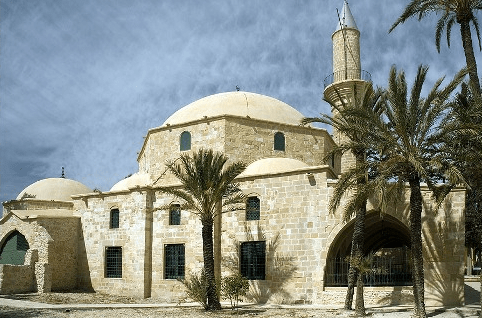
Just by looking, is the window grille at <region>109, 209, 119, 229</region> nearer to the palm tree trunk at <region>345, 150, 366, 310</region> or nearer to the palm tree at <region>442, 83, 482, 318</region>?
the palm tree trunk at <region>345, 150, 366, 310</region>

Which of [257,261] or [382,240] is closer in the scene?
[257,261]

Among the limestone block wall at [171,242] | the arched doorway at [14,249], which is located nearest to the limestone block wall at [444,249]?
the limestone block wall at [171,242]

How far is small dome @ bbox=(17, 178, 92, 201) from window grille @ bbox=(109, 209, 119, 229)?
7912mm

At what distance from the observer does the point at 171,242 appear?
20.0 m

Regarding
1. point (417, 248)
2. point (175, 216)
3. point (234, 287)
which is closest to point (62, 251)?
point (175, 216)

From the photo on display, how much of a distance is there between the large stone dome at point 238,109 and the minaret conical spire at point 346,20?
4653 mm

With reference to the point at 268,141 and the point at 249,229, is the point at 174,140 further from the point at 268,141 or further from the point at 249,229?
the point at 249,229

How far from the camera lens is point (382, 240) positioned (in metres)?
27.8

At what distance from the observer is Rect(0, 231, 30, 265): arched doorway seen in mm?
23250

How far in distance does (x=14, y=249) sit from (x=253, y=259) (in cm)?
1221

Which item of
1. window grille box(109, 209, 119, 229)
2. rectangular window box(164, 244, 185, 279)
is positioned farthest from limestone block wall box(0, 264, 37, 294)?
rectangular window box(164, 244, 185, 279)

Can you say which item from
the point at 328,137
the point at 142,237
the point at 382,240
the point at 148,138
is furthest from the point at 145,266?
the point at 382,240

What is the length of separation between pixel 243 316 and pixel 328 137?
11.5 m

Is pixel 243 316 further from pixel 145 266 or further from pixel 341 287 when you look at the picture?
pixel 145 266
